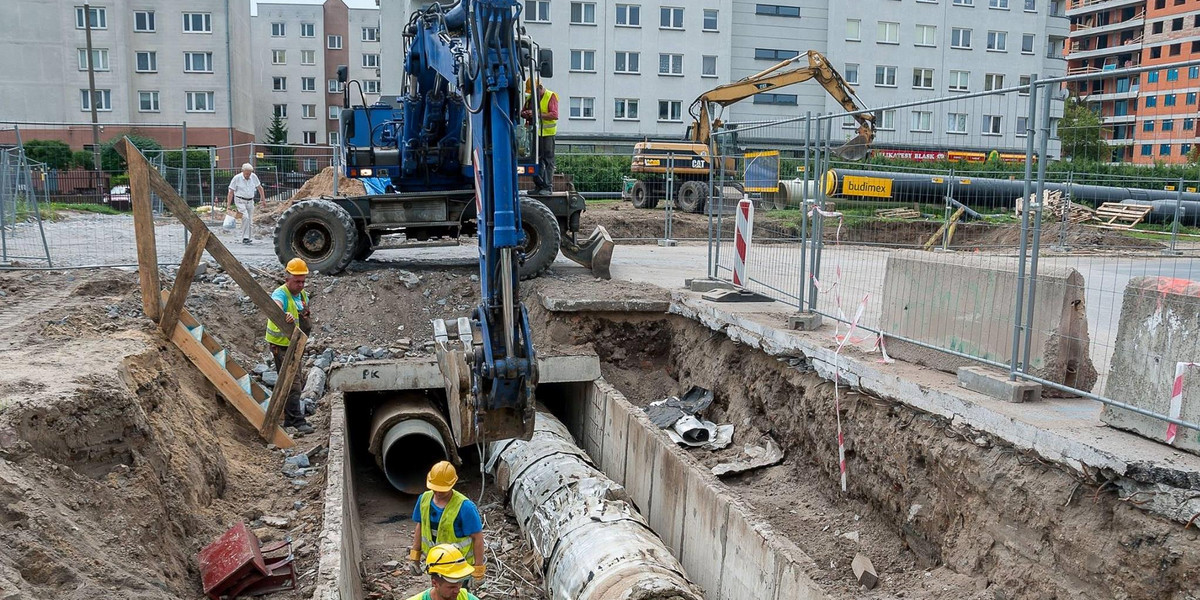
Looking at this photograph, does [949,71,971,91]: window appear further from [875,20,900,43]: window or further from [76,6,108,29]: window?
[76,6,108,29]: window

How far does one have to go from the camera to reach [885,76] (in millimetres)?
43719

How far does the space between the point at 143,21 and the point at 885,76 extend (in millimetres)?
37978

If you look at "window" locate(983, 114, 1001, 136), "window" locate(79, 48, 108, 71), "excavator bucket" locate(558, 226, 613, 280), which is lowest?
"excavator bucket" locate(558, 226, 613, 280)

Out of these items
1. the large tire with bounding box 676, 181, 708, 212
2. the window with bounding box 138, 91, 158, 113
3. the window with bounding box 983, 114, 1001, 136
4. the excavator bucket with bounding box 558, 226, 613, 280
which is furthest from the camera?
the window with bounding box 138, 91, 158, 113

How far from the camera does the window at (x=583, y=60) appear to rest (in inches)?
1614

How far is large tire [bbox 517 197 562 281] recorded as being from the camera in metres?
11.4

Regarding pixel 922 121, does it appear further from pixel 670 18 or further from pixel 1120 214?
pixel 670 18

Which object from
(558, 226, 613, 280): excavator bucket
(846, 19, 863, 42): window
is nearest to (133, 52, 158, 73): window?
(846, 19, 863, 42): window

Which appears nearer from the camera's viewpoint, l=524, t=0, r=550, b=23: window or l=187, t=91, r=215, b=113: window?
l=524, t=0, r=550, b=23: window

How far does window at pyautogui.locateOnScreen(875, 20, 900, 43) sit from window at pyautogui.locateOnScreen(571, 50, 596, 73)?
14.4 m

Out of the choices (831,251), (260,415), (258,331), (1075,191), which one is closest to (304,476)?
(260,415)

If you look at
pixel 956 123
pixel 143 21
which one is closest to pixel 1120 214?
pixel 956 123

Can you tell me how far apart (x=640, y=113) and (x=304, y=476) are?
36340 mm

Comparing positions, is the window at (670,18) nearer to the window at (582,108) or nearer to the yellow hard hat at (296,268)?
the window at (582,108)
